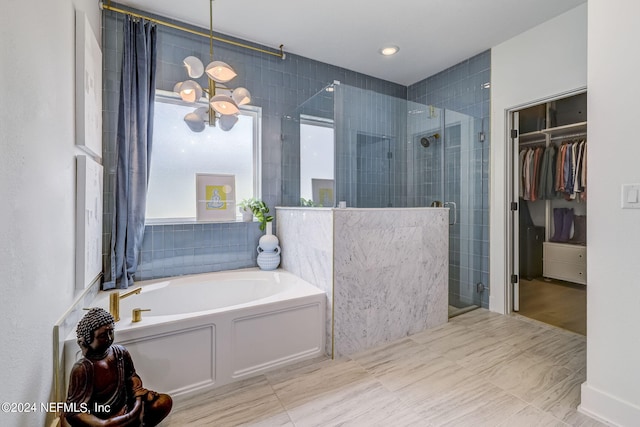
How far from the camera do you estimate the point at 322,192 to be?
8.53 ft

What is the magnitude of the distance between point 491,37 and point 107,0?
3327 mm

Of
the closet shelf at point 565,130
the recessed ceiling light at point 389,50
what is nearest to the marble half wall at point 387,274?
the recessed ceiling light at point 389,50

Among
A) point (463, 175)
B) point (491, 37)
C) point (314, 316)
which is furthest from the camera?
point (463, 175)

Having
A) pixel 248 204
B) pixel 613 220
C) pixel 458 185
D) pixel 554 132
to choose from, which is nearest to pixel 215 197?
pixel 248 204

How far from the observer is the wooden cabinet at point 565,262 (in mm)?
3811

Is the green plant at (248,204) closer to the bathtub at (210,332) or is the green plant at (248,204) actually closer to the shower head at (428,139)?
the bathtub at (210,332)

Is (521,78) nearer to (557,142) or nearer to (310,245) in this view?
(557,142)

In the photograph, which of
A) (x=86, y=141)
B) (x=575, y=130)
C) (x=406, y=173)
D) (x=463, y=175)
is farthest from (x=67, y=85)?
(x=575, y=130)

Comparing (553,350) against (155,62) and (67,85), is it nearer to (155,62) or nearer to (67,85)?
(67,85)

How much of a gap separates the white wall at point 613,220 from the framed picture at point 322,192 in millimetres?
1613

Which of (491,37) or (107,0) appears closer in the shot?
(107,0)

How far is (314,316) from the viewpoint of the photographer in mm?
2195

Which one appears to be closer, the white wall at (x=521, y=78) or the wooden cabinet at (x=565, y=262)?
the white wall at (x=521, y=78)

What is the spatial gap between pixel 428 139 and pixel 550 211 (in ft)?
8.52
